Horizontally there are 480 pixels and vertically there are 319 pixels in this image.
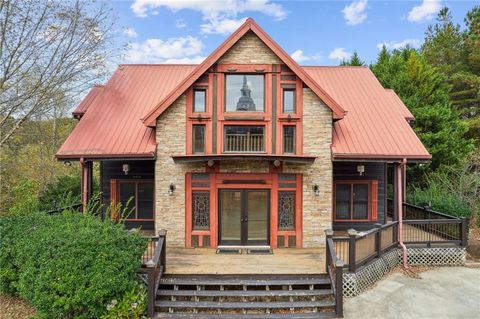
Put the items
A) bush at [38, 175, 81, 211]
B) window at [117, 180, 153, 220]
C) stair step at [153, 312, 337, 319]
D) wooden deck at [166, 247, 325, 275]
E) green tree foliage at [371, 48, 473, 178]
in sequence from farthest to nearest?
green tree foliage at [371, 48, 473, 178], bush at [38, 175, 81, 211], window at [117, 180, 153, 220], wooden deck at [166, 247, 325, 275], stair step at [153, 312, 337, 319]

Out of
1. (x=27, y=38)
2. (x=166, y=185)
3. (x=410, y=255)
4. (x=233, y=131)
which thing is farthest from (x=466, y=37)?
(x=27, y=38)

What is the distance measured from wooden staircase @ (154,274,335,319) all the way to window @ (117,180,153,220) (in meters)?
4.84

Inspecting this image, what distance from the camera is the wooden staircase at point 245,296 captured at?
7.47 meters

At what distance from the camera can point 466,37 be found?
26625mm

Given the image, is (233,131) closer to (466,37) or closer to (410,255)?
(410,255)

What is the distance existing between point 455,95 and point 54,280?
32023 mm

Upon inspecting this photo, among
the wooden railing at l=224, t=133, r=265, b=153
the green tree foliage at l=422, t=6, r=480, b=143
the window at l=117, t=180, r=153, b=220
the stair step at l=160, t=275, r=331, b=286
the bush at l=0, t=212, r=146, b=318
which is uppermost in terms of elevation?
the green tree foliage at l=422, t=6, r=480, b=143

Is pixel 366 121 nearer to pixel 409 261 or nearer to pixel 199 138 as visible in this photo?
pixel 409 261

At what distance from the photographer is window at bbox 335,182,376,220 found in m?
12.7

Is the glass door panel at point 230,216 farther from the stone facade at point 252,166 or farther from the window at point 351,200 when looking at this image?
the window at point 351,200

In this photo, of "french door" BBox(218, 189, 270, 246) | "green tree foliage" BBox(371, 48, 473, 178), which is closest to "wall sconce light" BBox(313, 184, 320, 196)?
"french door" BBox(218, 189, 270, 246)

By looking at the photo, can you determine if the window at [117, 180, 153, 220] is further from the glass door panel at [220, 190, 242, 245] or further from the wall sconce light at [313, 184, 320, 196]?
the wall sconce light at [313, 184, 320, 196]

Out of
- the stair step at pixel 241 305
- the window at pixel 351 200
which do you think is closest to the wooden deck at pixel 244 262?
the stair step at pixel 241 305

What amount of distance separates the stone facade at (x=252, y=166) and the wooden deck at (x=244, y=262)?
2.68ft
